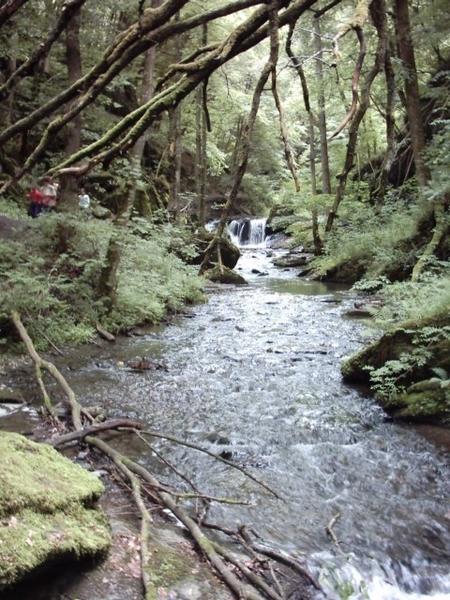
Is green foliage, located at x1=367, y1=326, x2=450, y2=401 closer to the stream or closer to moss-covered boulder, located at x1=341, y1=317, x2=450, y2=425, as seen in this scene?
moss-covered boulder, located at x1=341, y1=317, x2=450, y2=425

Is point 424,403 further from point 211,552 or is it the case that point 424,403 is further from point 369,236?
point 369,236

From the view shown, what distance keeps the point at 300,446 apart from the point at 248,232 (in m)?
29.2

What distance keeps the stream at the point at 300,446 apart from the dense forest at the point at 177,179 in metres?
0.63

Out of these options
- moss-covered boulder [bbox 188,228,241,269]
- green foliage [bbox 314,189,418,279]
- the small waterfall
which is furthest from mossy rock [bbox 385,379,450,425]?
the small waterfall

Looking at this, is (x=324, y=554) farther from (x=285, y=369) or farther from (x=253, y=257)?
(x=253, y=257)

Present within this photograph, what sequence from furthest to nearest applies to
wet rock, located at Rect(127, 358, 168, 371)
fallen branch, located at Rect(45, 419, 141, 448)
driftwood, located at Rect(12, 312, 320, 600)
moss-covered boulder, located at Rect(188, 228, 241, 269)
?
1. moss-covered boulder, located at Rect(188, 228, 241, 269)
2. wet rock, located at Rect(127, 358, 168, 371)
3. fallen branch, located at Rect(45, 419, 141, 448)
4. driftwood, located at Rect(12, 312, 320, 600)

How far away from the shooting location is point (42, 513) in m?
2.66

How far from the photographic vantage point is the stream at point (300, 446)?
3725 mm

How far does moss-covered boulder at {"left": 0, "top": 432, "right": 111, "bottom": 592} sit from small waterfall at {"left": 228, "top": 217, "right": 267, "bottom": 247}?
30.6 metres

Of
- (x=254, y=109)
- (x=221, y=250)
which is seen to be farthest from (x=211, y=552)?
(x=221, y=250)

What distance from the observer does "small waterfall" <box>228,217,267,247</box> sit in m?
33.6

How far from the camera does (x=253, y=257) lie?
2734 centimetres

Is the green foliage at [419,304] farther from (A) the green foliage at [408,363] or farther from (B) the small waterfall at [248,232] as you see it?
(B) the small waterfall at [248,232]

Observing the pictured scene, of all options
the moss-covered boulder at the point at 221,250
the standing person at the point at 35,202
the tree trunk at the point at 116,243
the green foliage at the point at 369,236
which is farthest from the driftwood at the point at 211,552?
the moss-covered boulder at the point at 221,250
